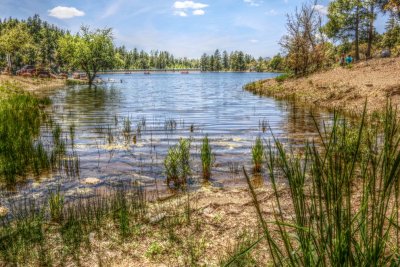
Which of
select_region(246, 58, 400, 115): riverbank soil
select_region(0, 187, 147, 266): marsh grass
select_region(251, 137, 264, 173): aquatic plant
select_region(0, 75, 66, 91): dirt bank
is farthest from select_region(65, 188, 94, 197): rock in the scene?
select_region(0, 75, 66, 91): dirt bank

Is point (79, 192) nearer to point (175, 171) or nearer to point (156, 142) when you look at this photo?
point (175, 171)

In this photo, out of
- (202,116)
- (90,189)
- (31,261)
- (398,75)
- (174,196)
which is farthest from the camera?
(398,75)

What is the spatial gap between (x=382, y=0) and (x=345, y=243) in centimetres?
5820

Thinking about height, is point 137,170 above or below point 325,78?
below

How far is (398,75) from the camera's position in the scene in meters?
25.9

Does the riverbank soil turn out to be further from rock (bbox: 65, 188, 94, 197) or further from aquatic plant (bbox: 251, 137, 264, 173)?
rock (bbox: 65, 188, 94, 197)

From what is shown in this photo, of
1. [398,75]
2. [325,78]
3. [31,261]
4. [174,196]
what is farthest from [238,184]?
[325,78]

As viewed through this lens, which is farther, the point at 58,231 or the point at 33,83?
the point at 33,83

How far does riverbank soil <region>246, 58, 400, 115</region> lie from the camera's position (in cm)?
2132

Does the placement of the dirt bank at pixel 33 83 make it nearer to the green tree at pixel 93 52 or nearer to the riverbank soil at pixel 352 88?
the green tree at pixel 93 52

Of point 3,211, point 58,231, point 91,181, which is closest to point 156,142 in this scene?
point 91,181

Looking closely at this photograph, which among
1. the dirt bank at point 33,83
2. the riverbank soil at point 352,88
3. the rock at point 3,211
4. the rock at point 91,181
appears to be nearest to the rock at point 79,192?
the rock at point 91,181

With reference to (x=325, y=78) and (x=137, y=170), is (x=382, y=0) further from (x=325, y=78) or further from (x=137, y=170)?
(x=137, y=170)

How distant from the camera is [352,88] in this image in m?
25.8
